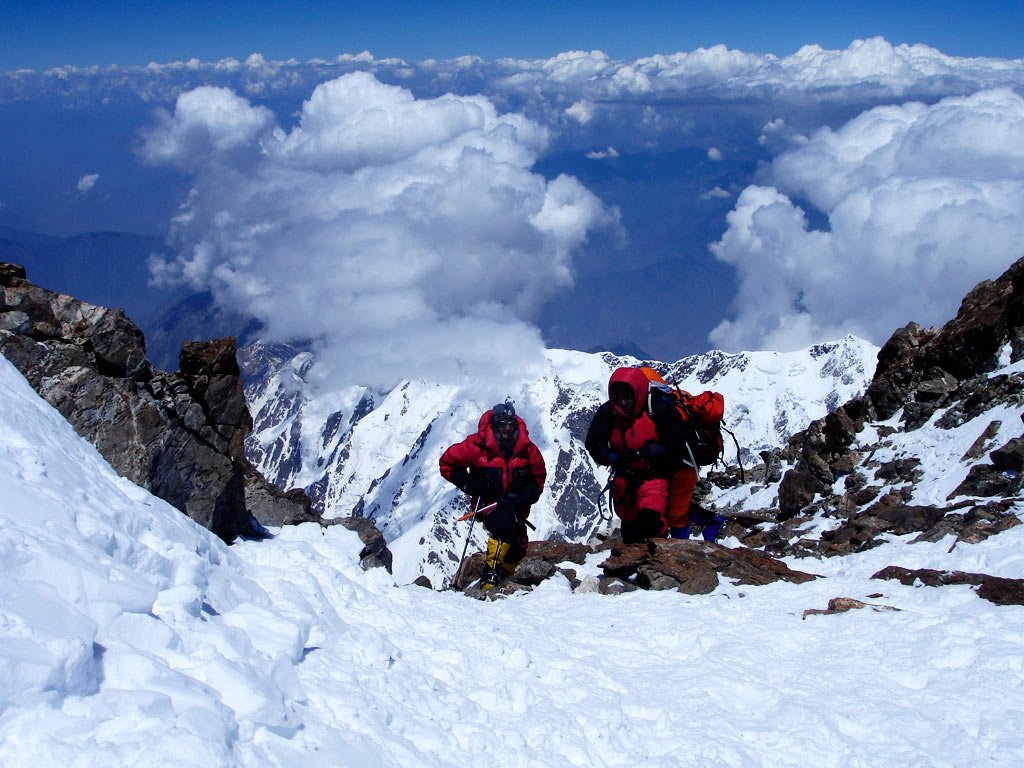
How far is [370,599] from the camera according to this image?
32.5 feet

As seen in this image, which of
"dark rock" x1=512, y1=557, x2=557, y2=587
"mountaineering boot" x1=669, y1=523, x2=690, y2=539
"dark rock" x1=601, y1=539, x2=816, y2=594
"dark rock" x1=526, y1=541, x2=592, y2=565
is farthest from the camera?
"mountaineering boot" x1=669, y1=523, x2=690, y2=539

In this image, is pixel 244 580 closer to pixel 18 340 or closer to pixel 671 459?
pixel 18 340

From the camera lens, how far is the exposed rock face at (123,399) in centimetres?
986

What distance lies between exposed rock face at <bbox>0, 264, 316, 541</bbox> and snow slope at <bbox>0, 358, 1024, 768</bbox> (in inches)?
34.6

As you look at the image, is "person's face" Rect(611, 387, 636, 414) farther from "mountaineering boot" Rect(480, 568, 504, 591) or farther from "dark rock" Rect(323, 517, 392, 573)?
"dark rock" Rect(323, 517, 392, 573)

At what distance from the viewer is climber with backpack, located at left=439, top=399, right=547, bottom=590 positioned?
46.5 ft

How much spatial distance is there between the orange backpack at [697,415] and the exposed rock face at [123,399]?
25.2 ft

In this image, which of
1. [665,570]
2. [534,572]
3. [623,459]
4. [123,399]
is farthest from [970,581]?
[123,399]

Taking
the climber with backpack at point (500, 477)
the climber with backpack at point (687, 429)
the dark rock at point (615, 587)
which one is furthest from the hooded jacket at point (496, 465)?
the climber with backpack at point (687, 429)

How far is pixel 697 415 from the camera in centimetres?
1366

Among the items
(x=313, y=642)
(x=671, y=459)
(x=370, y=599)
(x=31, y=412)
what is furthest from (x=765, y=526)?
(x=31, y=412)

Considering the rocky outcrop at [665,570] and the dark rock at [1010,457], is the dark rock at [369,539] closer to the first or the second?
the rocky outcrop at [665,570]

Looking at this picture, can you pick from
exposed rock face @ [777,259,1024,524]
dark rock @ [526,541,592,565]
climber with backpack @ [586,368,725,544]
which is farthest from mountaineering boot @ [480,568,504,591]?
exposed rock face @ [777,259,1024,524]

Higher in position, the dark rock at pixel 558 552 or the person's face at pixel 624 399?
the person's face at pixel 624 399
